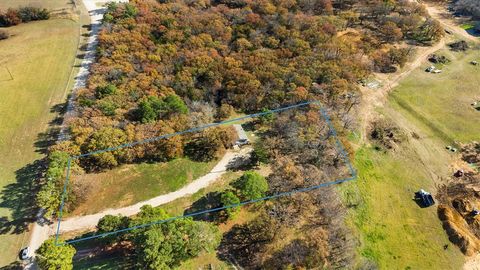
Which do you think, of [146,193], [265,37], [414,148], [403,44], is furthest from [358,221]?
[403,44]

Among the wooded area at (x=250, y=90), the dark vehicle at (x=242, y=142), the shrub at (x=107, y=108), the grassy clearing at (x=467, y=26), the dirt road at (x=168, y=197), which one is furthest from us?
the grassy clearing at (x=467, y=26)

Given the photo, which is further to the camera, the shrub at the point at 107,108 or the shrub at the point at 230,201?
the shrub at the point at 107,108

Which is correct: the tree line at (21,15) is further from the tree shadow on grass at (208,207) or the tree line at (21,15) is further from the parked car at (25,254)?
the tree shadow on grass at (208,207)

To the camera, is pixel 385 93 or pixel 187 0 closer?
pixel 385 93

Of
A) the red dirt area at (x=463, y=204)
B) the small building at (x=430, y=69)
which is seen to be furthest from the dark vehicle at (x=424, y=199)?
the small building at (x=430, y=69)

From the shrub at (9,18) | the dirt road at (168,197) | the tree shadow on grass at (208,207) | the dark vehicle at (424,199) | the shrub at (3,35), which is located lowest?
the dark vehicle at (424,199)

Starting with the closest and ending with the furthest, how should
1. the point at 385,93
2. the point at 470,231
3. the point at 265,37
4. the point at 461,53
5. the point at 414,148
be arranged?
1. the point at 470,231
2. the point at 414,148
3. the point at 385,93
4. the point at 265,37
5. the point at 461,53

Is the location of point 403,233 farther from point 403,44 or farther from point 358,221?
point 403,44
